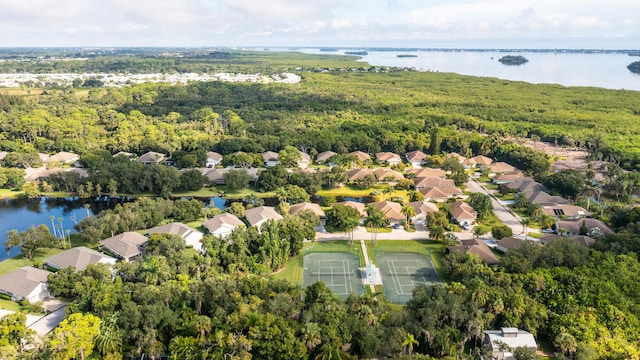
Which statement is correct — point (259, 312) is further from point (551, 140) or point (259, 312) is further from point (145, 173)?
point (551, 140)

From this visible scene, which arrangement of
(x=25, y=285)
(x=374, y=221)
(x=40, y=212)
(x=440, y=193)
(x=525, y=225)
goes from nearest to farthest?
(x=25, y=285) → (x=374, y=221) → (x=525, y=225) → (x=40, y=212) → (x=440, y=193)

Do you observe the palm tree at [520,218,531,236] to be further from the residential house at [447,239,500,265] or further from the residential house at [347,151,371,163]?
the residential house at [347,151,371,163]

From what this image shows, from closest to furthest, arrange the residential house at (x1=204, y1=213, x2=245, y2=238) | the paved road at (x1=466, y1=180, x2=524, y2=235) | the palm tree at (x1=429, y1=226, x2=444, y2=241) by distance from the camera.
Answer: the palm tree at (x1=429, y1=226, x2=444, y2=241), the residential house at (x1=204, y1=213, x2=245, y2=238), the paved road at (x1=466, y1=180, x2=524, y2=235)

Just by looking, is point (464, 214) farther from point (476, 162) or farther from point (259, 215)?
point (476, 162)

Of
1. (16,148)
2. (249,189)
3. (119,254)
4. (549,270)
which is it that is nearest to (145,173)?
(249,189)

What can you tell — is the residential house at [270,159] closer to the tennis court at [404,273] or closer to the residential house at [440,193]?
the residential house at [440,193]

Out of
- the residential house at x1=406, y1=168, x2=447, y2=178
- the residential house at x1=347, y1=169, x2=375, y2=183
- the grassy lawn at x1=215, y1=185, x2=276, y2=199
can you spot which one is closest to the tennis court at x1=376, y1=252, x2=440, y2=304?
the residential house at x1=347, y1=169, x2=375, y2=183

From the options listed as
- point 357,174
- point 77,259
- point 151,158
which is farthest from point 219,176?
point 77,259
